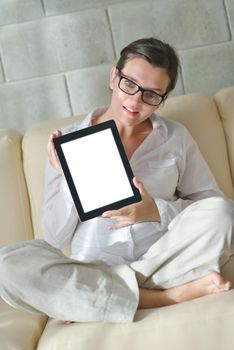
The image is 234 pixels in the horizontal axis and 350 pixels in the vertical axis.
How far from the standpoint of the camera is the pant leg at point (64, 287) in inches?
43.1

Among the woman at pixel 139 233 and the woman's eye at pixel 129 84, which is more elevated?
the woman's eye at pixel 129 84

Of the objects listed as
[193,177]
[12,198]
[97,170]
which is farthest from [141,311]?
[12,198]

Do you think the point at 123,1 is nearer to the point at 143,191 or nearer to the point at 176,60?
the point at 176,60

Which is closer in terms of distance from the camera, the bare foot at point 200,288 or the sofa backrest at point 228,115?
the bare foot at point 200,288

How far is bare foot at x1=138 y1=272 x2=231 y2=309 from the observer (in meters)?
1.11

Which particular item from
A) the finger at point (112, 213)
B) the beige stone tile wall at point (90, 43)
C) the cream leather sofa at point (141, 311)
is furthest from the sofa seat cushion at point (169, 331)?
the beige stone tile wall at point (90, 43)

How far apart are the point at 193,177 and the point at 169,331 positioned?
20.8 inches

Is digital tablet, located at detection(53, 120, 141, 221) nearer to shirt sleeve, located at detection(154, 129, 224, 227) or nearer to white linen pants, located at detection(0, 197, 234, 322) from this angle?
white linen pants, located at detection(0, 197, 234, 322)

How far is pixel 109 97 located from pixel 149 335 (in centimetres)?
95

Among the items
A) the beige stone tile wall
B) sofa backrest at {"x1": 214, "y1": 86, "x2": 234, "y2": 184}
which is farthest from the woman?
the beige stone tile wall

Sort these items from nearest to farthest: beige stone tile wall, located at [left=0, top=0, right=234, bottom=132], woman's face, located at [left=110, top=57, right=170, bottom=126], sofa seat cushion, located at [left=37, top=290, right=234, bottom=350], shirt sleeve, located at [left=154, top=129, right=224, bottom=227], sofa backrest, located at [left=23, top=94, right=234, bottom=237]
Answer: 1. sofa seat cushion, located at [left=37, top=290, right=234, bottom=350]
2. woman's face, located at [left=110, top=57, right=170, bottom=126]
3. shirt sleeve, located at [left=154, top=129, right=224, bottom=227]
4. sofa backrest, located at [left=23, top=94, right=234, bottom=237]
5. beige stone tile wall, located at [left=0, top=0, right=234, bottom=132]

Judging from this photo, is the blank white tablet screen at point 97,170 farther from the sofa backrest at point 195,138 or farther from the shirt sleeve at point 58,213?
the sofa backrest at point 195,138

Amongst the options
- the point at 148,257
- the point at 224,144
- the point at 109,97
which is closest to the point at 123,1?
the point at 109,97

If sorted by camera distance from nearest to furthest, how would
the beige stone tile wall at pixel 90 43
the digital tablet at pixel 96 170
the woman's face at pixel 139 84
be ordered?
the digital tablet at pixel 96 170, the woman's face at pixel 139 84, the beige stone tile wall at pixel 90 43
